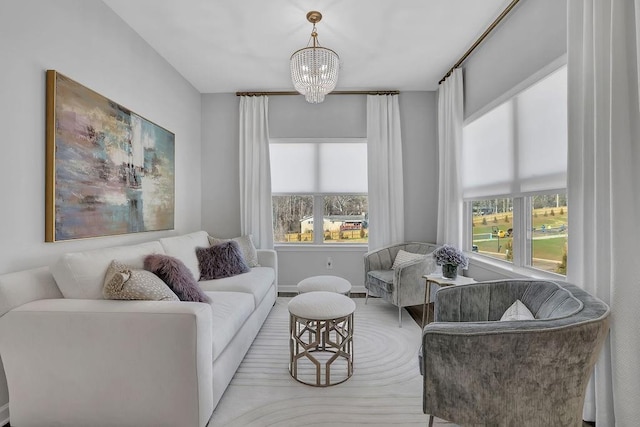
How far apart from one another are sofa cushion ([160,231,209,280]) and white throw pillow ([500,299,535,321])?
2548mm

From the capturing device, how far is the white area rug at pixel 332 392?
1.74m

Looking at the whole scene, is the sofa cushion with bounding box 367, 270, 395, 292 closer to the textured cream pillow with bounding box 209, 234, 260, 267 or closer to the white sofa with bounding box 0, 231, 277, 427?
the textured cream pillow with bounding box 209, 234, 260, 267

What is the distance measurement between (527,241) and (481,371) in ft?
5.65

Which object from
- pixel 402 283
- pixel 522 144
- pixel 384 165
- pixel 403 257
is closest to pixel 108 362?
pixel 402 283

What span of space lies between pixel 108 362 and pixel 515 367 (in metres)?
Result: 1.88

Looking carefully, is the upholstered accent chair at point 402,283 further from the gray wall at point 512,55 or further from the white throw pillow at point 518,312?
the white throw pillow at point 518,312

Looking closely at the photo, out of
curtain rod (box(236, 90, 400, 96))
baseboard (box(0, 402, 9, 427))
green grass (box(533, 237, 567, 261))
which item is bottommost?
baseboard (box(0, 402, 9, 427))

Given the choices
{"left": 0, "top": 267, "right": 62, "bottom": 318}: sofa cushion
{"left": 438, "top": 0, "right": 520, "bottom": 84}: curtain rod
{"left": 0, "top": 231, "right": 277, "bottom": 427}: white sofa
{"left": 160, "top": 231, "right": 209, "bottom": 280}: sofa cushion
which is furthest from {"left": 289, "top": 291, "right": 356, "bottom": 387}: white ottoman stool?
→ {"left": 438, "top": 0, "right": 520, "bottom": 84}: curtain rod

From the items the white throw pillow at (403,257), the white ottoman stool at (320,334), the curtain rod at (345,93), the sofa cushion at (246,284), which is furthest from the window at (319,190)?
the white ottoman stool at (320,334)

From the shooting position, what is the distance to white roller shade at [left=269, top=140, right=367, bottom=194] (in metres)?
4.37

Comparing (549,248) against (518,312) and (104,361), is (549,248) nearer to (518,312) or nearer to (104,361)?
(518,312)

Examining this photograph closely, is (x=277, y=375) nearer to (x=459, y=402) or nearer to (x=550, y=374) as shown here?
(x=459, y=402)

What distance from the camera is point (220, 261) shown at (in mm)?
3172

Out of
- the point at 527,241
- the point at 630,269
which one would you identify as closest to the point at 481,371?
the point at 630,269
